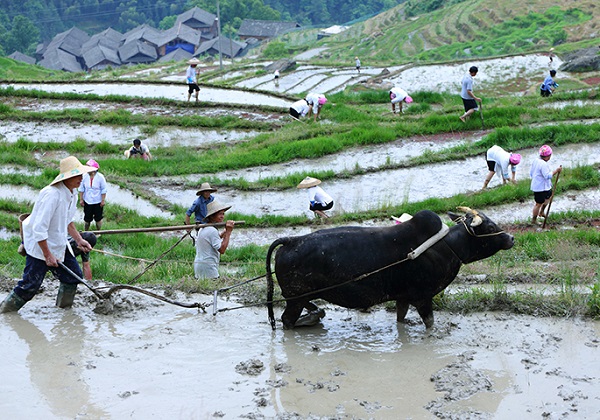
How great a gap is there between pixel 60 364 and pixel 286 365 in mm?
1819

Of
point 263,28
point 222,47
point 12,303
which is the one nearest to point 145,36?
point 222,47

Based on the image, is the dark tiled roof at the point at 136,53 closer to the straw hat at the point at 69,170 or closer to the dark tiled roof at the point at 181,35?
the dark tiled roof at the point at 181,35

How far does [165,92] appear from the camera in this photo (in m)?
23.3

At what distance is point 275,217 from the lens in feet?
38.5

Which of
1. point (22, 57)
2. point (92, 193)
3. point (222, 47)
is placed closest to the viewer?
point (92, 193)

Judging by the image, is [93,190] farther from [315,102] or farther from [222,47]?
[222,47]

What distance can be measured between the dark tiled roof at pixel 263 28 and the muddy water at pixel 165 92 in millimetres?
37500

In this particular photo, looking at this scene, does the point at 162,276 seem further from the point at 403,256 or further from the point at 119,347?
the point at 403,256

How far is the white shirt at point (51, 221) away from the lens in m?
6.32

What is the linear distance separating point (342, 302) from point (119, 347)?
6.41 ft

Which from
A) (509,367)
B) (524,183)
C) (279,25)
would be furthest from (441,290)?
(279,25)

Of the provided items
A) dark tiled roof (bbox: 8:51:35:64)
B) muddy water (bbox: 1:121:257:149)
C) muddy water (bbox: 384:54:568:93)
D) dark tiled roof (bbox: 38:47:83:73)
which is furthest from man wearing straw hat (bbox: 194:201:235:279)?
dark tiled roof (bbox: 8:51:35:64)

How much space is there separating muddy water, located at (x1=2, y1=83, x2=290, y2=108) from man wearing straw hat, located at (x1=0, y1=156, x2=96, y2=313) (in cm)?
1425

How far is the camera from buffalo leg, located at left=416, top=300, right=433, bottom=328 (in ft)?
21.3
